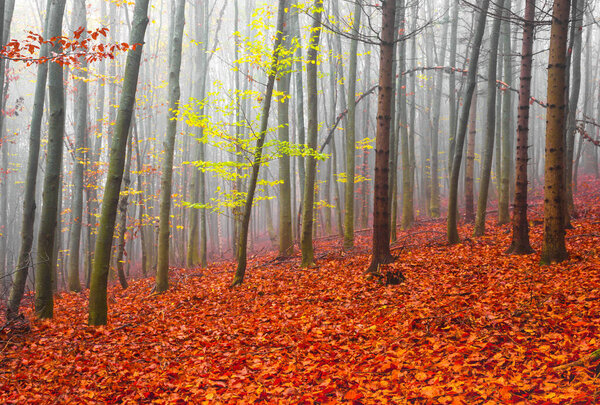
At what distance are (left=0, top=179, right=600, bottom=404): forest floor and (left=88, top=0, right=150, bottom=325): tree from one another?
0.56m

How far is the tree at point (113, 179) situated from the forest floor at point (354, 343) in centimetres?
56

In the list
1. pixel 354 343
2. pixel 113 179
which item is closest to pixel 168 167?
pixel 113 179

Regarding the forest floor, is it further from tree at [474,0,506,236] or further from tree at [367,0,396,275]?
tree at [474,0,506,236]

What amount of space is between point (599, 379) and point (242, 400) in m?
3.12

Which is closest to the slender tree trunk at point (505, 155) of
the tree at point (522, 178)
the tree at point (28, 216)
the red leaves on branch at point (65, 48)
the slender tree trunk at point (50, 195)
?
the tree at point (522, 178)

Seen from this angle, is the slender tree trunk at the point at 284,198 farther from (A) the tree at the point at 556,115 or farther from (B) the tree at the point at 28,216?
(A) the tree at the point at 556,115

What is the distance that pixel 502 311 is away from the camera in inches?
185

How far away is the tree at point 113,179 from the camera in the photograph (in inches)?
245

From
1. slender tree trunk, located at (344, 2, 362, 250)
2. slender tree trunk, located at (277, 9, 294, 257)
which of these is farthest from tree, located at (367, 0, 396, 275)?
slender tree trunk, located at (277, 9, 294, 257)

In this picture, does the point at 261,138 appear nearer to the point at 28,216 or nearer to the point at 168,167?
the point at 168,167

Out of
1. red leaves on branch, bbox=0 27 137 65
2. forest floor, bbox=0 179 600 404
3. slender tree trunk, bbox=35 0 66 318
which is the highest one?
red leaves on branch, bbox=0 27 137 65

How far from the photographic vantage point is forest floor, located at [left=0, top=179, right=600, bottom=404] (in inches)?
138

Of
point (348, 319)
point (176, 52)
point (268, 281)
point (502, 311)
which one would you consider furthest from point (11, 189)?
point (502, 311)

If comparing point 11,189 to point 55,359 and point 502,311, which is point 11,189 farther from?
point 502,311
